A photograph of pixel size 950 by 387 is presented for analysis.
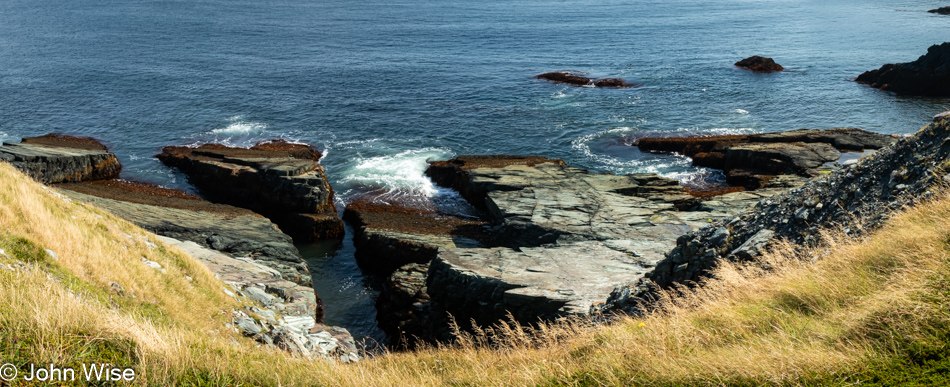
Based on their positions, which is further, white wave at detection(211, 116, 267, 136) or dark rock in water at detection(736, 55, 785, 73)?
dark rock in water at detection(736, 55, 785, 73)

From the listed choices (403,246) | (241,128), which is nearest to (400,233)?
(403,246)

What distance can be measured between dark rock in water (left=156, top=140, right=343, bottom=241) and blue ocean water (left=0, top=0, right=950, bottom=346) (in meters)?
1.49

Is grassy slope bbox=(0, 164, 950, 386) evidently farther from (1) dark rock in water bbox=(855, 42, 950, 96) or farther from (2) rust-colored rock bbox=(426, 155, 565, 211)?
(1) dark rock in water bbox=(855, 42, 950, 96)

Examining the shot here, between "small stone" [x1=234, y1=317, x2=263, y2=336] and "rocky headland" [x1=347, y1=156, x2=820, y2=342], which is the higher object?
"small stone" [x1=234, y1=317, x2=263, y2=336]

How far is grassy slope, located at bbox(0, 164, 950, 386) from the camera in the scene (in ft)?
21.0

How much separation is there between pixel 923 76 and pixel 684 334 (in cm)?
6367

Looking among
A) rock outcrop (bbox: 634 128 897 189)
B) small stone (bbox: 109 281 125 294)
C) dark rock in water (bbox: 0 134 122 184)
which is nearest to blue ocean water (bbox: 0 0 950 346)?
dark rock in water (bbox: 0 134 122 184)

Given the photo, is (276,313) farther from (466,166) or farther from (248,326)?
(466,166)

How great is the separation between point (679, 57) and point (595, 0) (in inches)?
3102

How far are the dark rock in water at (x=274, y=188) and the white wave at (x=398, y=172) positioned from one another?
14.1 feet

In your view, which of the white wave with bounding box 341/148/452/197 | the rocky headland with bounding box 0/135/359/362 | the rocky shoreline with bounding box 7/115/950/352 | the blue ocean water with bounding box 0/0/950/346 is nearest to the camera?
the rocky shoreline with bounding box 7/115/950/352

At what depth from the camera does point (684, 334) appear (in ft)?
27.5

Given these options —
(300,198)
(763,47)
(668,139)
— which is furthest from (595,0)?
(300,198)

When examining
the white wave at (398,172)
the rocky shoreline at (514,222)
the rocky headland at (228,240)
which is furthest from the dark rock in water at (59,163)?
the white wave at (398,172)
